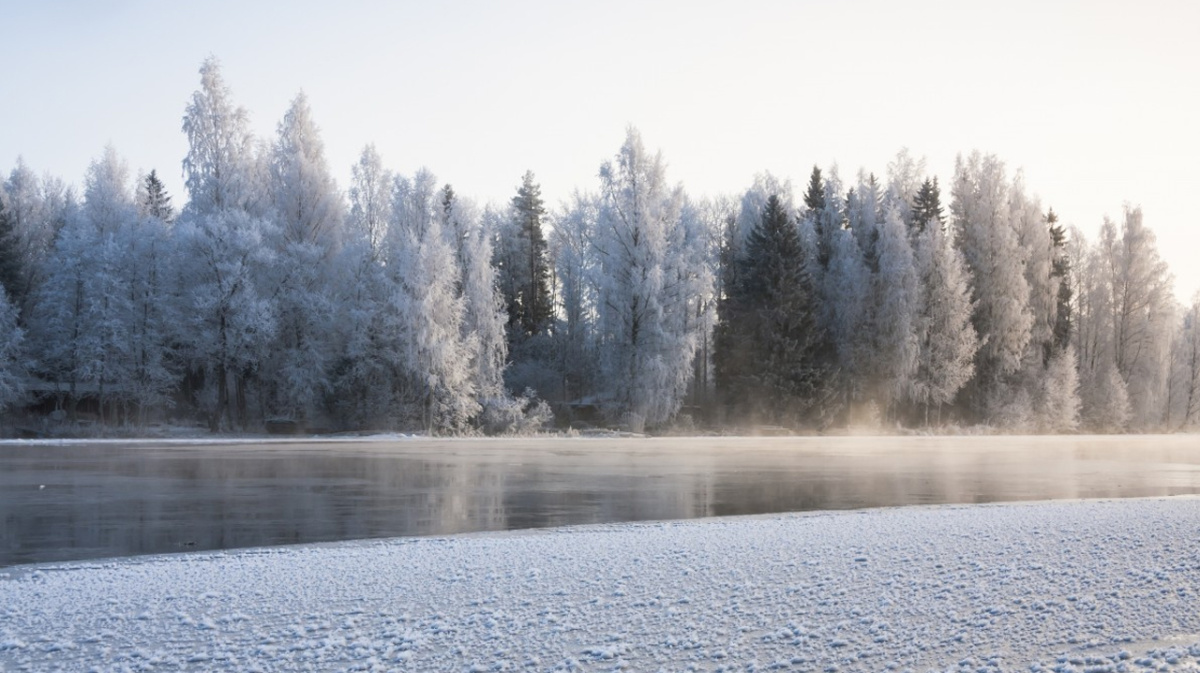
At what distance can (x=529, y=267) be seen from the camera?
2753 inches

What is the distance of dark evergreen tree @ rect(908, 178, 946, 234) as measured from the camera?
59.5 m

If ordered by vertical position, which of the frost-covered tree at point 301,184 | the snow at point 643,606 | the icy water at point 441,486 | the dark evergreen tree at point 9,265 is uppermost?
the frost-covered tree at point 301,184

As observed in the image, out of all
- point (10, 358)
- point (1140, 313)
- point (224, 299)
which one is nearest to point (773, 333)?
point (224, 299)

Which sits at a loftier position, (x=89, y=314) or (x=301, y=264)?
(x=301, y=264)

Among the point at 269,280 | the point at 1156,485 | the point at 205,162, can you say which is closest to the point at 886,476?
the point at 1156,485

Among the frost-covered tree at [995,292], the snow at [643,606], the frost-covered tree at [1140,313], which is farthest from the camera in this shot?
the frost-covered tree at [1140,313]

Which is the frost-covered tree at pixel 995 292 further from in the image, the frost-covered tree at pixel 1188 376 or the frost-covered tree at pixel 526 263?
the frost-covered tree at pixel 526 263

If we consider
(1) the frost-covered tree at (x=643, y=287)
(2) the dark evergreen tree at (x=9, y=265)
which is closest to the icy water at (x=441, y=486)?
(1) the frost-covered tree at (x=643, y=287)

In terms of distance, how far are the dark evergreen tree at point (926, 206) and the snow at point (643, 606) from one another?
5129 centimetres

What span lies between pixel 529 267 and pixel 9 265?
32.8 meters

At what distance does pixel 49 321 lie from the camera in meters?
46.3

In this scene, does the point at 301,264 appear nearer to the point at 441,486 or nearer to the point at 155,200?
the point at 155,200

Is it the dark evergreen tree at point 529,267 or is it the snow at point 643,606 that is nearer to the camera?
the snow at point 643,606

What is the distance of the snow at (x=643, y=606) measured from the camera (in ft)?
21.4
